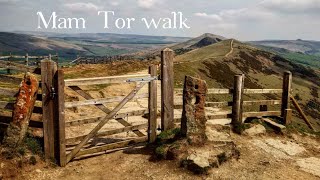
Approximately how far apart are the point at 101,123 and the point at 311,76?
11857 centimetres

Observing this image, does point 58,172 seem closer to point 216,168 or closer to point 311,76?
point 216,168

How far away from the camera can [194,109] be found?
11.7 m

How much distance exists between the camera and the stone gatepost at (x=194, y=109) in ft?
38.2

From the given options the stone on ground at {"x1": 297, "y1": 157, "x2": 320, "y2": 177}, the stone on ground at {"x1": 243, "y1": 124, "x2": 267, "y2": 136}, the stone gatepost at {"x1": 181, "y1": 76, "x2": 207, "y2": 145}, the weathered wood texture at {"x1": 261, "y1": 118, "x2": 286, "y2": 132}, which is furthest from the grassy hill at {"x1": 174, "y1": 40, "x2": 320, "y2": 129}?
the stone gatepost at {"x1": 181, "y1": 76, "x2": 207, "y2": 145}

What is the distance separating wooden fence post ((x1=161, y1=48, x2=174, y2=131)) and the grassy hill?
101 ft

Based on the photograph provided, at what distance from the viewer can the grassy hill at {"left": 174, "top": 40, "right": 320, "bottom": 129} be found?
192 feet

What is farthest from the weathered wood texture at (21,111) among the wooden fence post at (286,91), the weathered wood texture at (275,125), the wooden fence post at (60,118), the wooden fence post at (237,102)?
the wooden fence post at (286,91)

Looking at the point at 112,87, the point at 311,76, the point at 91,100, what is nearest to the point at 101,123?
the point at 91,100

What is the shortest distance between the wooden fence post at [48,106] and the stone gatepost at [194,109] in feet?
13.5

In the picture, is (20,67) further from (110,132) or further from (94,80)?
(110,132)

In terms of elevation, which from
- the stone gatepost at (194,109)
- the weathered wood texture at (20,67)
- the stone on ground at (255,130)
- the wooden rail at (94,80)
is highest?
the weathered wood texture at (20,67)

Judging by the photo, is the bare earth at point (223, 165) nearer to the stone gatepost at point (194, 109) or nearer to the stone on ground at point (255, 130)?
the stone on ground at point (255, 130)

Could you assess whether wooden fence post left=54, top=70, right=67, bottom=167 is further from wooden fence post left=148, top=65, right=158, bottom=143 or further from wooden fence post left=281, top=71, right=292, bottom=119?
wooden fence post left=281, top=71, right=292, bottom=119

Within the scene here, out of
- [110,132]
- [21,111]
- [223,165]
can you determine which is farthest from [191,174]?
[21,111]
